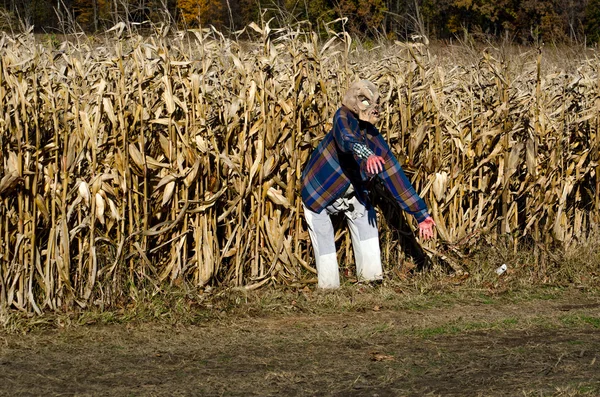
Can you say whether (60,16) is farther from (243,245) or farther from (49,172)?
(243,245)

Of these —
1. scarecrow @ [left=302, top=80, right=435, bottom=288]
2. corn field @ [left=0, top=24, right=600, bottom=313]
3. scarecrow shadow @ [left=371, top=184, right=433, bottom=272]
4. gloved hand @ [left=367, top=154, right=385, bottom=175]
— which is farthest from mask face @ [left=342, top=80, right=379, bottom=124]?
scarecrow shadow @ [left=371, top=184, right=433, bottom=272]

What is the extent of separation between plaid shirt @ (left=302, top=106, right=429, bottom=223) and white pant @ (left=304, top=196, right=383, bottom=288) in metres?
0.13

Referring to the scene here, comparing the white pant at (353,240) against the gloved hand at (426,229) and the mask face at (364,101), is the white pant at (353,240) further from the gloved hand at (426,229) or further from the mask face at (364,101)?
the mask face at (364,101)

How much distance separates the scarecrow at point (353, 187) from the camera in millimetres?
7250

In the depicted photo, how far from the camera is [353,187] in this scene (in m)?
7.63

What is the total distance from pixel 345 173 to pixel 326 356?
6.18 ft

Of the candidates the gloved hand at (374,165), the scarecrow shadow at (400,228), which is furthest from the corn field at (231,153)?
the gloved hand at (374,165)

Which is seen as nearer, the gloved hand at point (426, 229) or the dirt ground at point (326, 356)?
the dirt ground at point (326, 356)

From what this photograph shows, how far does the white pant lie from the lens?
7641 millimetres

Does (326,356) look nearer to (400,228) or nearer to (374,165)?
(374,165)

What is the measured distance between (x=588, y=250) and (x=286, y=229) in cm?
319

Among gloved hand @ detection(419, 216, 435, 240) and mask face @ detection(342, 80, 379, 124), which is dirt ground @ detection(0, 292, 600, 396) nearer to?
gloved hand @ detection(419, 216, 435, 240)

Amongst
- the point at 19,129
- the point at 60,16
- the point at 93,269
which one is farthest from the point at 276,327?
the point at 60,16

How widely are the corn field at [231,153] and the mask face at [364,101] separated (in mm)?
634
